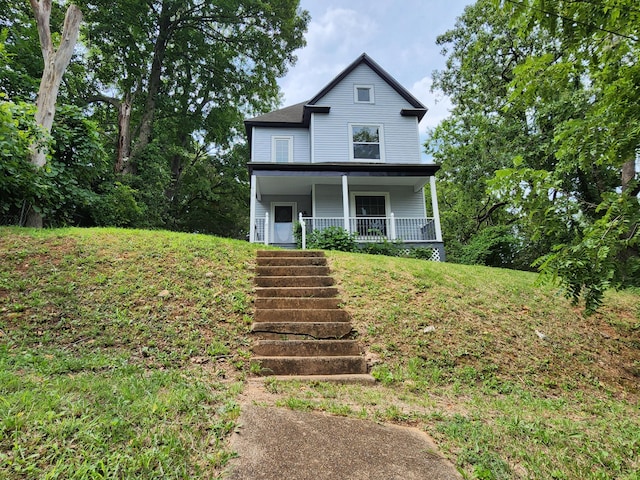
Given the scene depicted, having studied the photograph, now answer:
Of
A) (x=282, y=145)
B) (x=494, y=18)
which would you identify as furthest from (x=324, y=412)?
(x=494, y=18)

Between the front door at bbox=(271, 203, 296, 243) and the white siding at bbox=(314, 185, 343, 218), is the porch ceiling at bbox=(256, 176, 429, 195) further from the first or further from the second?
the front door at bbox=(271, 203, 296, 243)

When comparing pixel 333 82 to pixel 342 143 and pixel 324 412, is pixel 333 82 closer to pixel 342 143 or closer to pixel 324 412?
pixel 342 143

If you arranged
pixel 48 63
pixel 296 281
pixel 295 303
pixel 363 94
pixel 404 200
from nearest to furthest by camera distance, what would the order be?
pixel 295 303 < pixel 296 281 < pixel 48 63 < pixel 404 200 < pixel 363 94

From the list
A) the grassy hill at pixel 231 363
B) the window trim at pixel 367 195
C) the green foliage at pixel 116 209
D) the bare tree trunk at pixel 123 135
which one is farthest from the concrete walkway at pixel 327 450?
the bare tree trunk at pixel 123 135

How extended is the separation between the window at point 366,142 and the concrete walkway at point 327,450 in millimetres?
12513

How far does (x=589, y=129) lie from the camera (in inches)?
131

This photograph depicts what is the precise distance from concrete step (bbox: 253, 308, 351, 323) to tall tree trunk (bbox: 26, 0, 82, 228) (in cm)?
742

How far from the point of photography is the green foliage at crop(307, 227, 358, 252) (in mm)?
11039

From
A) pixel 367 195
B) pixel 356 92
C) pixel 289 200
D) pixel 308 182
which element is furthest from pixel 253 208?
pixel 356 92

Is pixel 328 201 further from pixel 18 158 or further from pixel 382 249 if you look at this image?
pixel 18 158

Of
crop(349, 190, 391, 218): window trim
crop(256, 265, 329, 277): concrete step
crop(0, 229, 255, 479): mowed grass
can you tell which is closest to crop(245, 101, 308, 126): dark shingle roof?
crop(349, 190, 391, 218): window trim

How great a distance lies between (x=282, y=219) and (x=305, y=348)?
10.9m

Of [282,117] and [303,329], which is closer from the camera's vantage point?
[303,329]

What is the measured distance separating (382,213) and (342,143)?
3.43 m
